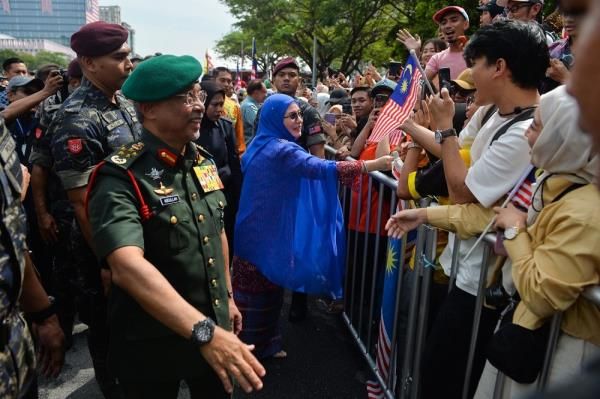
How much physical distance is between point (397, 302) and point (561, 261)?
1.28m

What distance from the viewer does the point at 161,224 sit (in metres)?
1.69

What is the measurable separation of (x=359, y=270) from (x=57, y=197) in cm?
211

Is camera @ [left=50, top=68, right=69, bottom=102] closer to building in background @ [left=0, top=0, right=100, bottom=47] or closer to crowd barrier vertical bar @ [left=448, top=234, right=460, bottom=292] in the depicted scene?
crowd barrier vertical bar @ [left=448, top=234, right=460, bottom=292]

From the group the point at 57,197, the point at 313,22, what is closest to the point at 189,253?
the point at 57,197

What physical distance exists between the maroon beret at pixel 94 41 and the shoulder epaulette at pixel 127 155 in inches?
37.8

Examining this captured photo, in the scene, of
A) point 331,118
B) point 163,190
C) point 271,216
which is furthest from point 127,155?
point 331,118

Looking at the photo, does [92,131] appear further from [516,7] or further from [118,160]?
[516,7]

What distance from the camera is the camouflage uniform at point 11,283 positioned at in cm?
136

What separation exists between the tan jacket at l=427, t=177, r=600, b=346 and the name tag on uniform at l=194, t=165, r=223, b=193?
3.69 feet

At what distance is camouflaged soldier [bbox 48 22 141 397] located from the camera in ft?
7.42

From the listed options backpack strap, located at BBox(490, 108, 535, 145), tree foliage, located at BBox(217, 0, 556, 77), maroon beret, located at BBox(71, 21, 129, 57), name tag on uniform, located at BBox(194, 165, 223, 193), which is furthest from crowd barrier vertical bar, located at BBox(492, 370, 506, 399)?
tree foliage, located at BBox(217, 0, 556, 77)

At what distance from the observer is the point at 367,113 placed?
14.4 ft

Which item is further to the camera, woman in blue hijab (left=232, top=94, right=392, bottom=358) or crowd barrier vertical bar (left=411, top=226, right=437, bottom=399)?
woman in blue hijab (left=232, top=94, right=392, bottom=358)

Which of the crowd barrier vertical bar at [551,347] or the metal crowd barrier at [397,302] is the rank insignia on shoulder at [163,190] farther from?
the crowd barrier vertical bar at [551,347]
